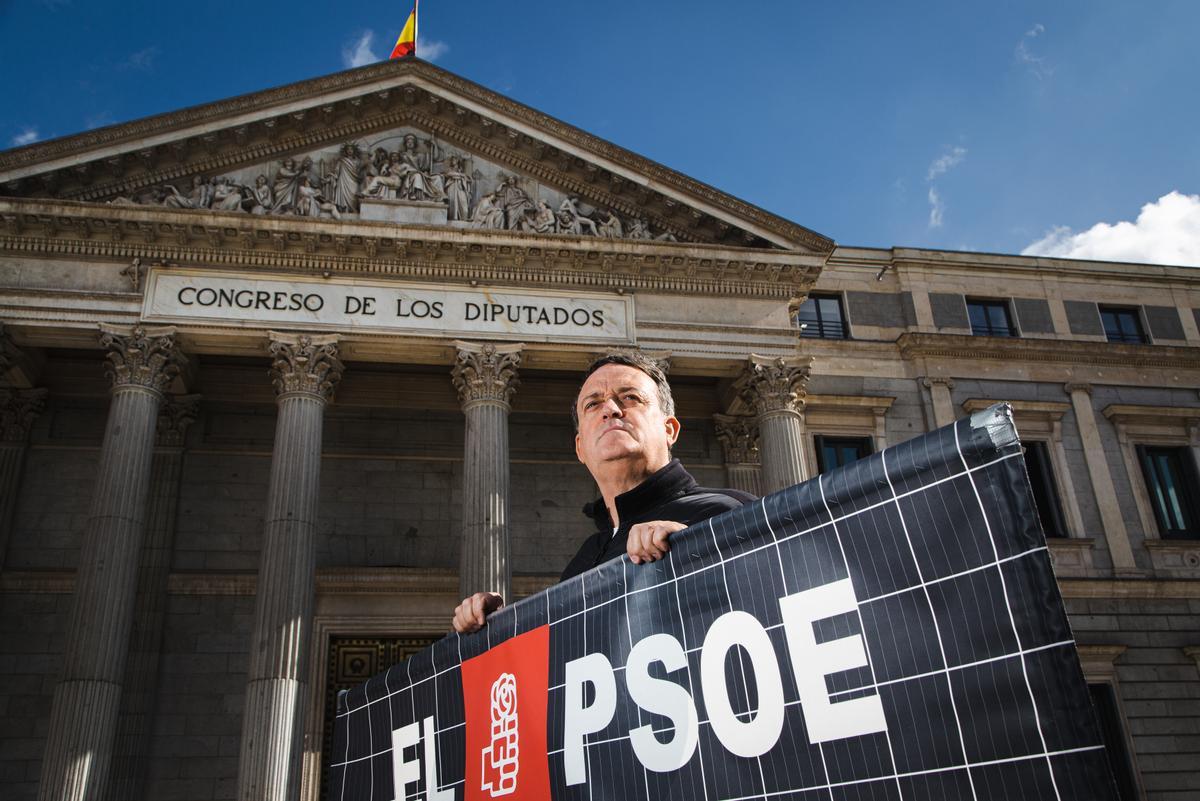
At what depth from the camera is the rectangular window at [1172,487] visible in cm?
2389

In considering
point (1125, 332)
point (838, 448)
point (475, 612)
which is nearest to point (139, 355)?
point (838, 448)

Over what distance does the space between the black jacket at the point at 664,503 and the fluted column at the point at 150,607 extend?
55.4 ft

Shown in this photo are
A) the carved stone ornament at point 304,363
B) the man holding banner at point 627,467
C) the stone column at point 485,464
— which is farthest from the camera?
the carved stone ornament at point 304,363

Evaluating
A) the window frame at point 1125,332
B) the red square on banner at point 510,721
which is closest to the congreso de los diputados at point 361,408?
the window frame at point 1125,332

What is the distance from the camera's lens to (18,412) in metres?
20.3

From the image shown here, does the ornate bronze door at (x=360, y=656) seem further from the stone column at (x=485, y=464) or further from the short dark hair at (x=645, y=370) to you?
the short dark hair at (x=645, y=370)

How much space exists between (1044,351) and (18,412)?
80.3 feet

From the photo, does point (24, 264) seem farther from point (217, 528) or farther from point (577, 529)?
point (577, 529)

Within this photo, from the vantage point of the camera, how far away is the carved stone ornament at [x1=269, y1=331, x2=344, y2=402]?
58.6 feet

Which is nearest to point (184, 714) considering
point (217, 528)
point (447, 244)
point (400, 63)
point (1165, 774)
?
point (217, 528)

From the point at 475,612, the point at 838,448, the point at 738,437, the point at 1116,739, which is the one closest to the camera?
the point at 475,612

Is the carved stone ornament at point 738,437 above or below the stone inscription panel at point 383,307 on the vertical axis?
below

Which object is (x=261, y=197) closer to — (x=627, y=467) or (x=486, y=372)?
(x=486, y=372)

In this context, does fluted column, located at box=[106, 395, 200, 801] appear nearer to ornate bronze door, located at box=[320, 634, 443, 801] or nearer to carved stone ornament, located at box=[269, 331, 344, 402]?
ornate bronze door, located at box=[320, 634, 443, 801]
